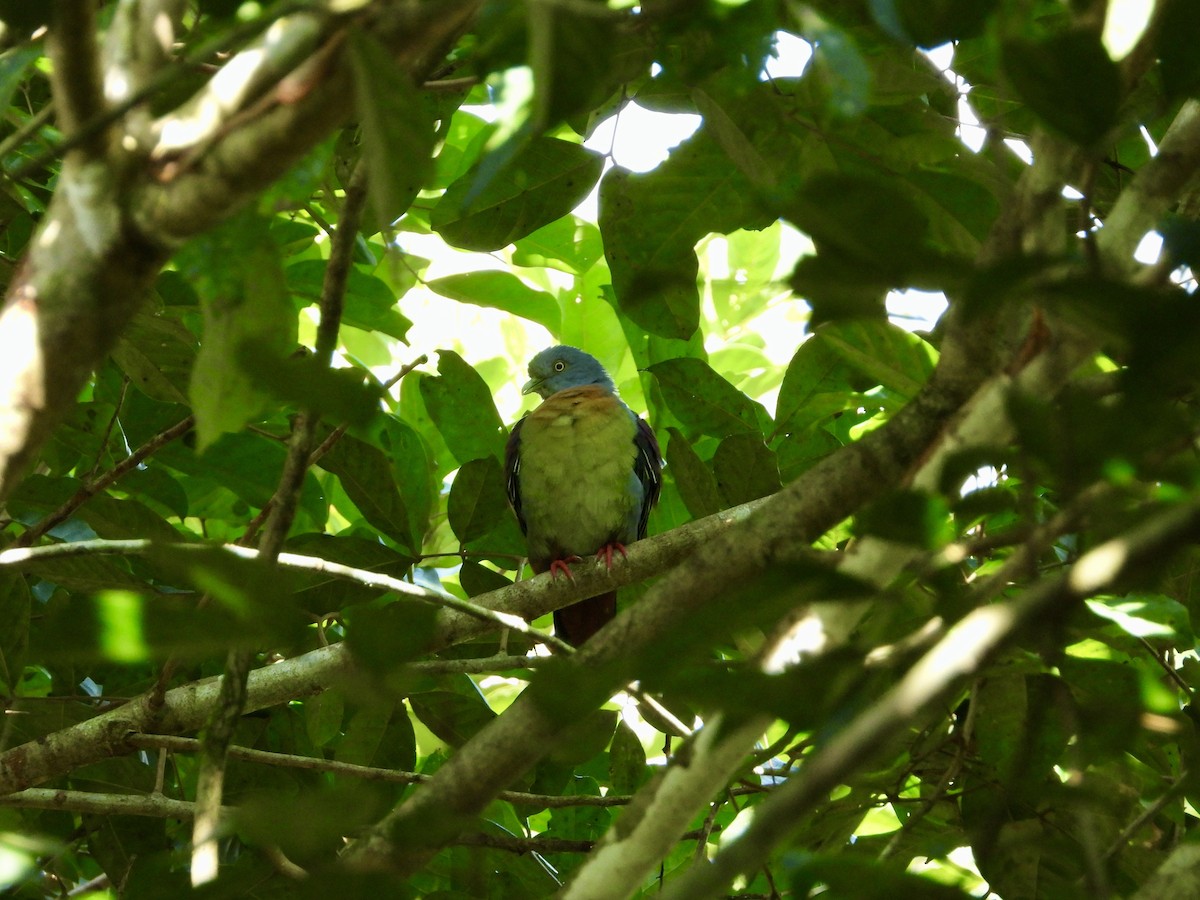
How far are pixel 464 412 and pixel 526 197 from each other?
87cm

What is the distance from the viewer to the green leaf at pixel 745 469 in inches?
127

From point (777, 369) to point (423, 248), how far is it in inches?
63.9

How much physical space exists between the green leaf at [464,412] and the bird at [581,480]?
133 cm

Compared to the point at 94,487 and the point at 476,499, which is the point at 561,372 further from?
the point at 94,487

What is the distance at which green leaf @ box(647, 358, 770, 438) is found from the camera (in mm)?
3461

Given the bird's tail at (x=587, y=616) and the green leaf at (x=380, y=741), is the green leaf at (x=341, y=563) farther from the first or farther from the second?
the bird's tail at (x=587, y=616)

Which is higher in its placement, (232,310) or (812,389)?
(232,310)

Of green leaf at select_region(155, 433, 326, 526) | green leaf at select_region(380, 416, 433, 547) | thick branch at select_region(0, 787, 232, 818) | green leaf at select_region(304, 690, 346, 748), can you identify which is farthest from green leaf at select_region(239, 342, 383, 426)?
green leaf at select_region(380, 416, 433, 547)

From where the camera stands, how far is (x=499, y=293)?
3.79 metres

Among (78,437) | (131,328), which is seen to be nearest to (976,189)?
(131,328)

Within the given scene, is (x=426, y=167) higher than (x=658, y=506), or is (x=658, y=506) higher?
(x=426, y=167)

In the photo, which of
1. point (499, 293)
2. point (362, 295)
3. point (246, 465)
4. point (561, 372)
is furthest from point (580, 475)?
point (246, 465)

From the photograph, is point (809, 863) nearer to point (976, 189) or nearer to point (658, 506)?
point (976, 189)

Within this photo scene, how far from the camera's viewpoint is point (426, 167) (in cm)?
120
